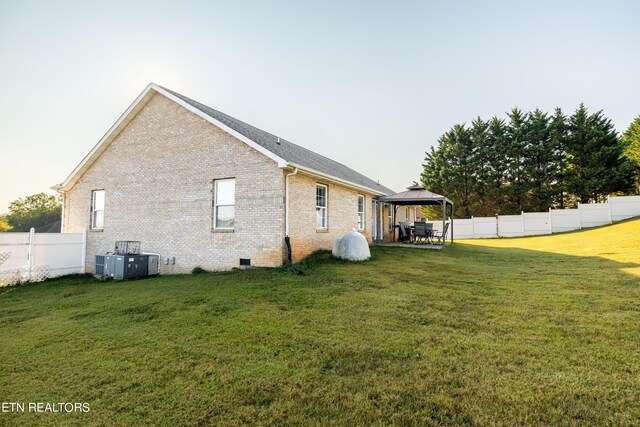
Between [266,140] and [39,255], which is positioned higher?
[266,140]

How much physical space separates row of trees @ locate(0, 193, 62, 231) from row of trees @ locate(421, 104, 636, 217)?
197 ft

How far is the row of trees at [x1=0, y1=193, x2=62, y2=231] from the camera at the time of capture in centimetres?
4994

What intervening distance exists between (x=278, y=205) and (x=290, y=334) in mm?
5678

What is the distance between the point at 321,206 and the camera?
12219 mm

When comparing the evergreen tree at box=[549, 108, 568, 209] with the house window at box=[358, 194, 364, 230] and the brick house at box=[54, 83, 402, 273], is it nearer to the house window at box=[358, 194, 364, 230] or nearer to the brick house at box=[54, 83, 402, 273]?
the house window at box=[358, 194, 364, 230]

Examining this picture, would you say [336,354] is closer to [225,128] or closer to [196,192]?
[225,128]

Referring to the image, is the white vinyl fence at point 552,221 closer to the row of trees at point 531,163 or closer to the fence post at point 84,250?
the row of trees at point 531,163

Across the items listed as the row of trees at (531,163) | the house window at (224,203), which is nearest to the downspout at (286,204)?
the house window at (224,203)

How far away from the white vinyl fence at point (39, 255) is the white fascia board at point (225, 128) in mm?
6720

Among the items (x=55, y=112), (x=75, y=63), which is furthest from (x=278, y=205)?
(x=55, y=112)

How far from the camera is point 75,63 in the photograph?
38.4 ft

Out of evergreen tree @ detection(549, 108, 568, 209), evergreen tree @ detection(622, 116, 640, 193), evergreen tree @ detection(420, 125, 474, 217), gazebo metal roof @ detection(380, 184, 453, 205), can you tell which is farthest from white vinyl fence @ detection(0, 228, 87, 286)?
evergreen tree @ detection(622, 116, 640, 193)

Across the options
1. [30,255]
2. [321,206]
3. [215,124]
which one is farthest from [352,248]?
[30,255]

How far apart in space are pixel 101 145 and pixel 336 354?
13.9 metres
